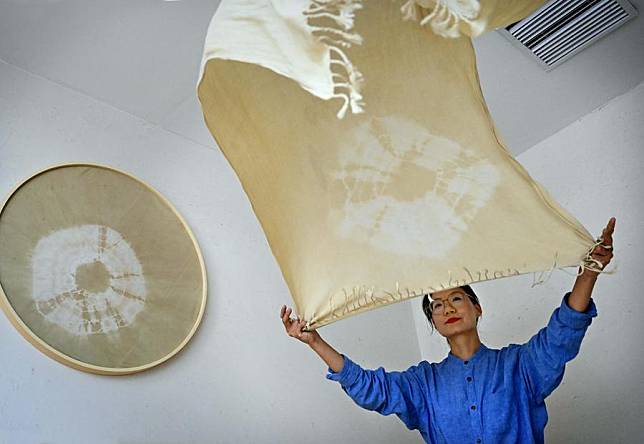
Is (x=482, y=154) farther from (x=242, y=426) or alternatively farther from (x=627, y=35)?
(x=242, y=426)

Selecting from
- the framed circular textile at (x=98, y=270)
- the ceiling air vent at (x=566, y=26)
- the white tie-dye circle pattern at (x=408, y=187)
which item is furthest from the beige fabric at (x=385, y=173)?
the ceiling air vent at (x=566, y=26)

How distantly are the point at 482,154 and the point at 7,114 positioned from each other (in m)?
1.34

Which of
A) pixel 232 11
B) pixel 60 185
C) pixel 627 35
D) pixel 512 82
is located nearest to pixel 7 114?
pixel 60 185

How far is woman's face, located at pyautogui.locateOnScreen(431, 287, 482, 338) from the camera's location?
179cm

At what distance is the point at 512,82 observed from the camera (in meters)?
2.21

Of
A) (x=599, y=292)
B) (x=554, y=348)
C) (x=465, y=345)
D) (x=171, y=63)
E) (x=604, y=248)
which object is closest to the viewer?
(x=604, y=248)

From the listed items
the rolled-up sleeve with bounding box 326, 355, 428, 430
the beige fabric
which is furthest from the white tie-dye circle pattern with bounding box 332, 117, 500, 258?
the rolled-up sleeve with bounding box 326, 355, 428, 430

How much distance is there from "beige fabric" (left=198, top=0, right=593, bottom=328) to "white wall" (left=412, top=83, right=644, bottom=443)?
752mm

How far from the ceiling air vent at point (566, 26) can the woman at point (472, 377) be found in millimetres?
805

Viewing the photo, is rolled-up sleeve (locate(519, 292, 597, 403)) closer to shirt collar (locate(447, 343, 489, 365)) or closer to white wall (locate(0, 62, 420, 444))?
shirt collar (locate(447, 343, 489, 365))

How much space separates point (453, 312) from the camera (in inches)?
71.1

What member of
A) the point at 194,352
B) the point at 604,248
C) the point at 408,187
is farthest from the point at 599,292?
the point at 194,352

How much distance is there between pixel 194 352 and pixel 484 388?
0.87 meters

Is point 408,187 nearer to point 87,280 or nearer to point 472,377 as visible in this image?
point 472,377
